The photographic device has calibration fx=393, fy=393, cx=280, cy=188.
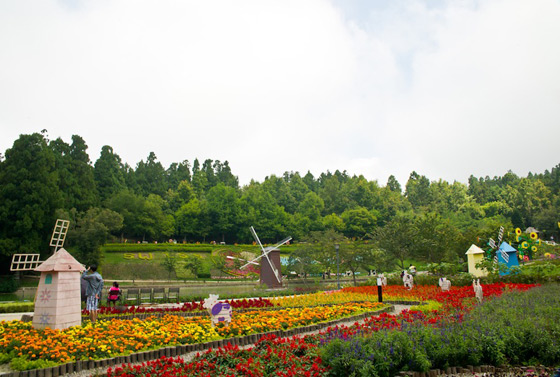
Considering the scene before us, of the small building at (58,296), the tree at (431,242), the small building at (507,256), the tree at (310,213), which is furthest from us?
the tree at (310,213)

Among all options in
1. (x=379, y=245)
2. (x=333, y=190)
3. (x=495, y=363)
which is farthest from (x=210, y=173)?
(x=495, y=363)

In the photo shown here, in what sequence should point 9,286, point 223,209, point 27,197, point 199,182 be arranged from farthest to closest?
point 199,182, point 223,209, point 27,197, point 9,286

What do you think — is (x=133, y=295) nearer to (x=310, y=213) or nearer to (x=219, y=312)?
(x=219, y=312)

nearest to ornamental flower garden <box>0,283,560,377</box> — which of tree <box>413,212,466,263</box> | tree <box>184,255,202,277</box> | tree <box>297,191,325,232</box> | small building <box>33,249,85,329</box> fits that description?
small building <box>33,249,85,329</box>

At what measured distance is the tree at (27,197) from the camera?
1140 inches

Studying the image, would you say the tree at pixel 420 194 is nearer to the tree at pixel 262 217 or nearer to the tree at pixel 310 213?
the tree at pixel 310 213

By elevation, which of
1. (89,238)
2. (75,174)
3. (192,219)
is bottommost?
(89,238)

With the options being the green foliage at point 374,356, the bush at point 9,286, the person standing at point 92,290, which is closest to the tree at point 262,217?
the bush at point 9,286

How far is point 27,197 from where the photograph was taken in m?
29.8

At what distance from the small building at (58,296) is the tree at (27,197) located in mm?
23807

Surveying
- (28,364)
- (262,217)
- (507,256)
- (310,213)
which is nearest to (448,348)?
(28,364)

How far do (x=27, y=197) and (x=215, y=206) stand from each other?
27179 mm

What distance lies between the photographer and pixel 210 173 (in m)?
71.2

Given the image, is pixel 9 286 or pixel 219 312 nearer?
pixel 219 312
